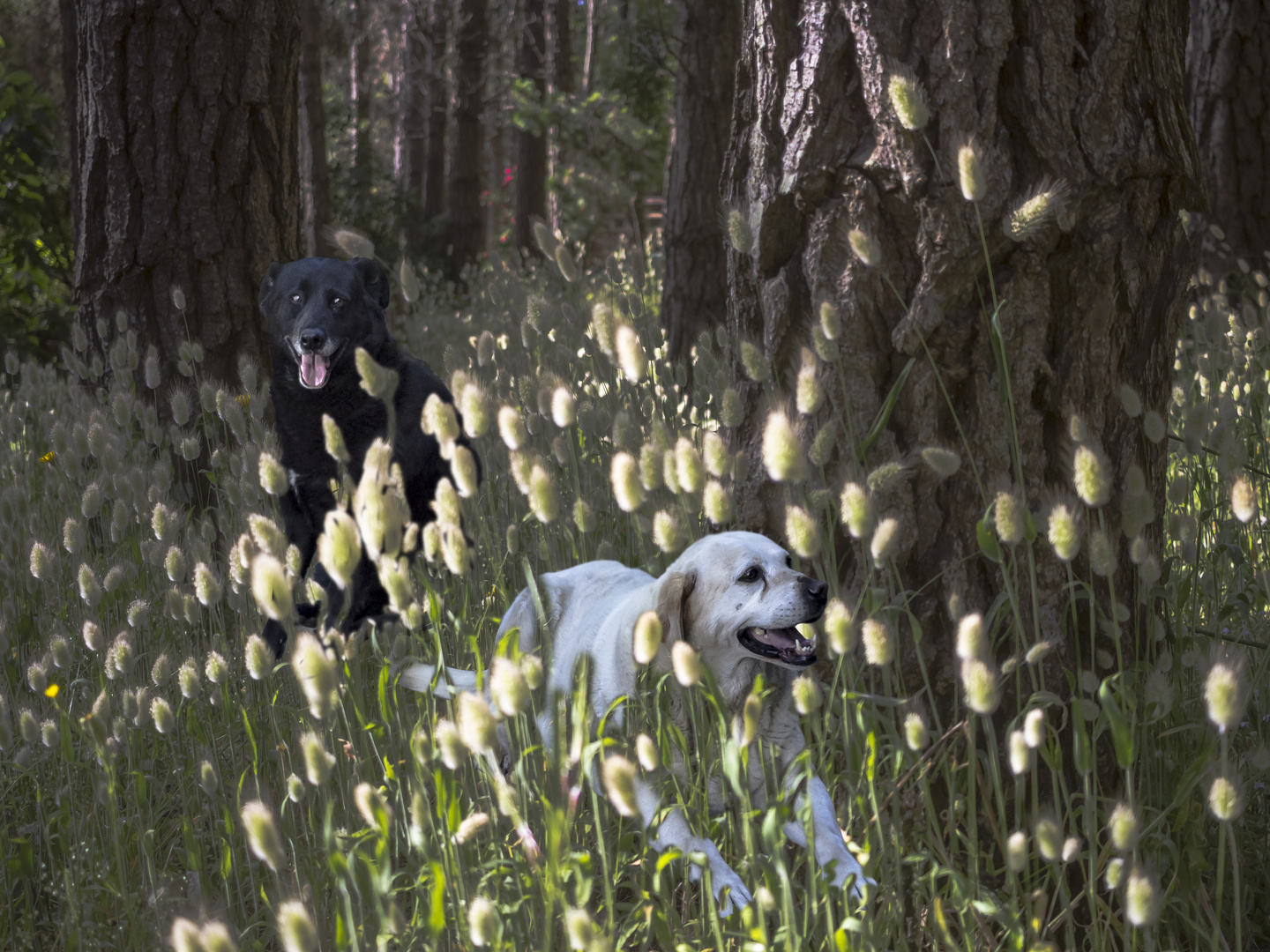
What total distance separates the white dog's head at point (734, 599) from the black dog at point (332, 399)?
142cm

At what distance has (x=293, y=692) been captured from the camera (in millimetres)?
2822

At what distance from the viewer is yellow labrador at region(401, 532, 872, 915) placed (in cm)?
202

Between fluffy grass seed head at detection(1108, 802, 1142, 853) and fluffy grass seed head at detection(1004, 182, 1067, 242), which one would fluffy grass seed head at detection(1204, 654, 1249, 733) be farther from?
fluffy grass seed head at detection(1004, 182, 1067, 242)

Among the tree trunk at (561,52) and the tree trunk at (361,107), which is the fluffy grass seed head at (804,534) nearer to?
the tree trunk at (561,52)

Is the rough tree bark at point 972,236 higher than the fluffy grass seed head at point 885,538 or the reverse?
higher

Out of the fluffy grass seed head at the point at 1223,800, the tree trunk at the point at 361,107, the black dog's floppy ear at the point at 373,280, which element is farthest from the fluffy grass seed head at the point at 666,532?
the tree trunk at the point at 361,107

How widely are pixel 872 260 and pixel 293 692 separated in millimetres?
1804

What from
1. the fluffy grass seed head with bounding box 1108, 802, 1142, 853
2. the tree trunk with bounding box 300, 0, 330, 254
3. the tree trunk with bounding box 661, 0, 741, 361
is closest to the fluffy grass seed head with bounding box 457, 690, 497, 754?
the fluffy grass seed head with bounding box 1108, 802, 1142, 853

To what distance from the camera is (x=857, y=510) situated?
1591 millimetres

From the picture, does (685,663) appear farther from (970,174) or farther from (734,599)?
(970,174)

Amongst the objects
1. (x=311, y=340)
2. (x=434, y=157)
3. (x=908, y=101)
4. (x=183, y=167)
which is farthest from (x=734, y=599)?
(x=434, y=157)

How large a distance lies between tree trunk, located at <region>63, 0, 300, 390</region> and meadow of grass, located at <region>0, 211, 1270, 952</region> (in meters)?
1.55

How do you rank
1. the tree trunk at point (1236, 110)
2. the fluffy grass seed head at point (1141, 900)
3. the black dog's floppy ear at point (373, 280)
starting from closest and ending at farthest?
the fluffy grass seed head at point (1141, 900)
the black dog's floppy ear at point (373, 280)
the tree trunk at point (1236, 110)

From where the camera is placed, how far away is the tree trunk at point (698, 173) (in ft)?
22.8
